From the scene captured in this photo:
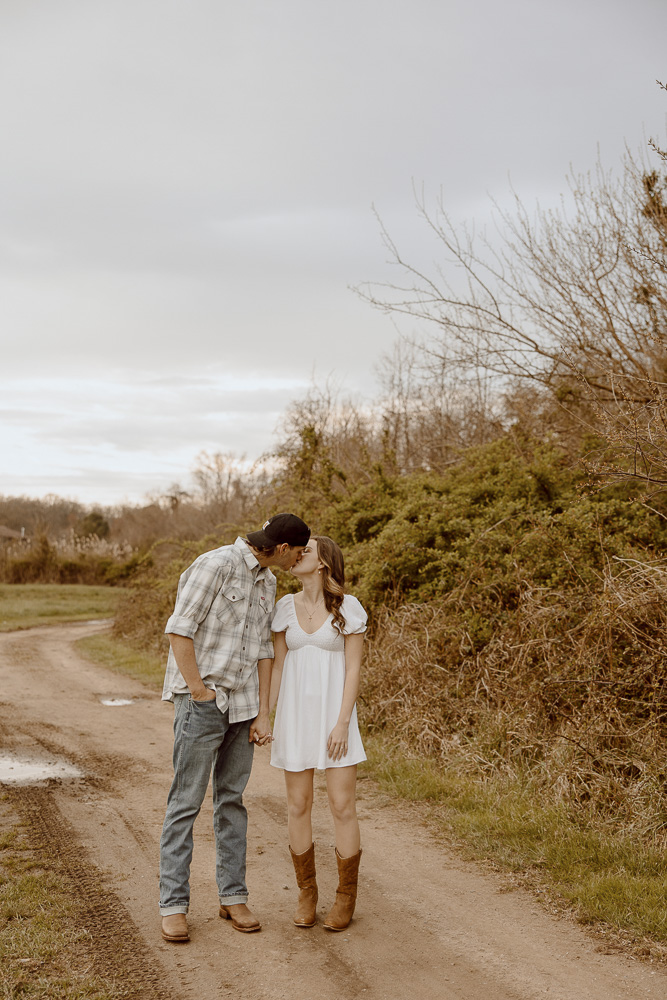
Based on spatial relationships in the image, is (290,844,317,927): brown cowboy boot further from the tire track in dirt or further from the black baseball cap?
the black baseball cap

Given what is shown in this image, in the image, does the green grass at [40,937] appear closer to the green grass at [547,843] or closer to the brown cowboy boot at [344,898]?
the brown cowboy boot at [344,898]

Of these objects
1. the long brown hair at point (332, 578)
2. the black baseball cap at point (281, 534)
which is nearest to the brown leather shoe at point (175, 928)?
the long brown hair at point (332, 578)

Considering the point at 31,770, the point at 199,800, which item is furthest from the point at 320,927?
the point at 31,770

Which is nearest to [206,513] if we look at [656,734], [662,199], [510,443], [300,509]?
[300,509]

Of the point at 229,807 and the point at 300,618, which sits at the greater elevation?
the point at 300,618

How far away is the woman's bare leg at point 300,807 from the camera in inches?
177

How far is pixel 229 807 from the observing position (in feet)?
15.0

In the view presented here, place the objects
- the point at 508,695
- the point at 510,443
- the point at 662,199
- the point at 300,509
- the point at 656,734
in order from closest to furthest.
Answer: the point at 656,734 < the point at 508,695 < the point at 662,199 < the point at 510,443 < the point at 300,509

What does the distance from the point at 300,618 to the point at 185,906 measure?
5.23 ft

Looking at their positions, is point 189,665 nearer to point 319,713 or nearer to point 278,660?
point 278,660

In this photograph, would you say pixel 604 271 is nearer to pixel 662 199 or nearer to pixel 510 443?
pixel 662 199

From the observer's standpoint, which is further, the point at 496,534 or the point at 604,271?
the point at 604,271

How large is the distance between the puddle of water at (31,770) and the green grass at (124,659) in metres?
5.05

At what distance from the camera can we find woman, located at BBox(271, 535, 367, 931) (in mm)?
4461
